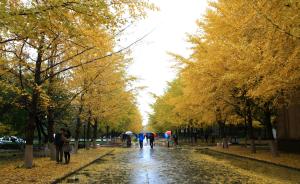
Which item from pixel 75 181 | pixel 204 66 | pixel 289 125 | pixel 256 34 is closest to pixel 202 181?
pixel 75 181

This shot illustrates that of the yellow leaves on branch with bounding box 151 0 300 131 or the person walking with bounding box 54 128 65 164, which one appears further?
the person walking with bounding box 54 128 65 164

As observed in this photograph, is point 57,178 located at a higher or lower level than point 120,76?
lower

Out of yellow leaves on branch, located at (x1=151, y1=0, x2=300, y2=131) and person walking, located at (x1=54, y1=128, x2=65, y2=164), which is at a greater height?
yellow leaves on branch, located at (x1=151, y1=0, x2=300, y2=131)

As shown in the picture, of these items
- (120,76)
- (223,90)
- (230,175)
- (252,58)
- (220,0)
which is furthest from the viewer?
(120,76)

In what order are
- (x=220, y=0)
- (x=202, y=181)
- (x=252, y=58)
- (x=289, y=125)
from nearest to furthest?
(x=202, y=181) < (x=252, y=58) < (x=220, y=0) < (x=289, y=125)

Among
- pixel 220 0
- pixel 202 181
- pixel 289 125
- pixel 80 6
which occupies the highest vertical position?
pixel 220 0

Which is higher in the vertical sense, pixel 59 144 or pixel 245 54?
pixel 245 54

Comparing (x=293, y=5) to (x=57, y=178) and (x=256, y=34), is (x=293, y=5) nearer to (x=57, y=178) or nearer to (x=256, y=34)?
(x=256, y=34)

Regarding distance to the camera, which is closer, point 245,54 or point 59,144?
point 245,54

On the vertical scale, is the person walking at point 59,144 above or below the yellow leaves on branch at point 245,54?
below

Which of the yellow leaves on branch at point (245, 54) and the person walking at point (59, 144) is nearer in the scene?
the yellow leaves on branch at point (245, 54)

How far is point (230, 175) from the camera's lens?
1496cm

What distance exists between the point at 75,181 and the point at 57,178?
2.09 feet

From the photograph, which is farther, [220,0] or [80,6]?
[220,0]
